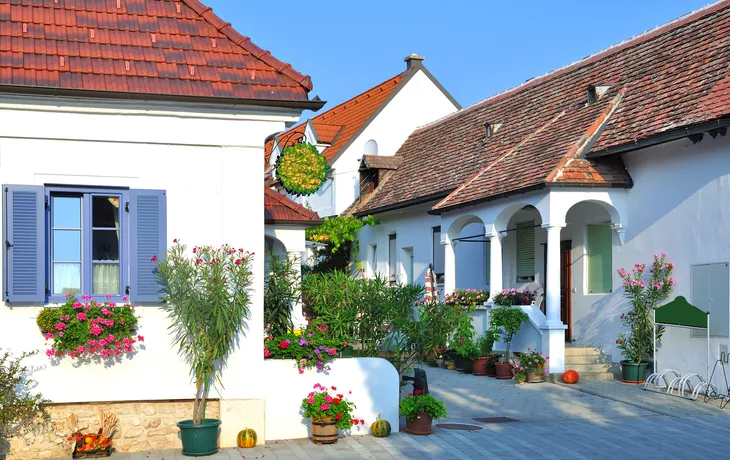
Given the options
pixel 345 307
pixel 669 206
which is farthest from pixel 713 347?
pixel 345 307

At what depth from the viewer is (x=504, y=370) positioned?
1866 centimetres

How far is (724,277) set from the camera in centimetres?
1532

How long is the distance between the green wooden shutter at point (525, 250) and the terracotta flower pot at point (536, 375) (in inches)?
Result: 182

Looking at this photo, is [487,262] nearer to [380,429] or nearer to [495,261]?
[495,261]

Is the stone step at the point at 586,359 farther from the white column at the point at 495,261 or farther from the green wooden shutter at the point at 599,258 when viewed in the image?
the white column at the point at 495,261

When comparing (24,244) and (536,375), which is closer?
(24,244)

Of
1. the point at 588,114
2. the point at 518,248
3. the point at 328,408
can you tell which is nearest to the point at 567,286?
the point at 518,248

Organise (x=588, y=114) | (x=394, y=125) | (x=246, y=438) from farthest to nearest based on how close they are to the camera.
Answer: (x=394, y=125)
(x=588, y=114)
(x=246, y=438)

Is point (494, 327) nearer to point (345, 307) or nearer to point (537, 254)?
point (537, 254)

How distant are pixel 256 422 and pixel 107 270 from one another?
264cm

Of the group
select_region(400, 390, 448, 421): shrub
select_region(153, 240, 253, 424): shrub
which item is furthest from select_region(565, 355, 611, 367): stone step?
select_region(153, 240, 253, 424): shrub

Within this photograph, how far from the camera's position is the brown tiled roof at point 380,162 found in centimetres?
2973

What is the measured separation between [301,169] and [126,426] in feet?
23.1

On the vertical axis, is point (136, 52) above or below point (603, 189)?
above
